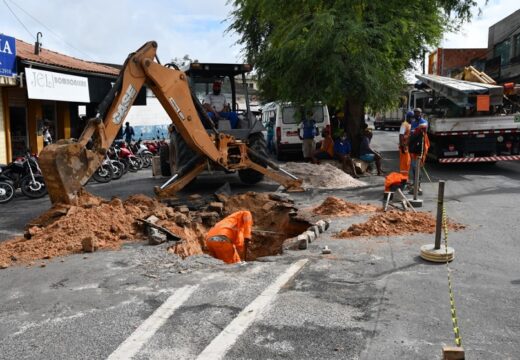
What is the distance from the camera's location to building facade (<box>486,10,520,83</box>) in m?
31.0

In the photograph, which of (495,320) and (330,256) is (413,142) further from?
(495,320)

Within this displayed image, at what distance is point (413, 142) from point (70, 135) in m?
14.2

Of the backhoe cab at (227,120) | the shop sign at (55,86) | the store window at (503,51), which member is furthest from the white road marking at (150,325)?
the store window at (503,51)

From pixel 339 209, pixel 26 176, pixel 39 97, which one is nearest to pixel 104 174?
pixel 26 176

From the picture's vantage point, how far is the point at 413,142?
1061cm

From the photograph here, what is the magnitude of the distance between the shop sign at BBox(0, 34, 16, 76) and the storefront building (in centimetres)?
4

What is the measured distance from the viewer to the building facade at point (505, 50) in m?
31.0

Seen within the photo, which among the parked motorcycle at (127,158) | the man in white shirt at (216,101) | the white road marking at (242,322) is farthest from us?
the parked motorcycle at (127,158)

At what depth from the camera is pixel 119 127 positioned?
26.8ft

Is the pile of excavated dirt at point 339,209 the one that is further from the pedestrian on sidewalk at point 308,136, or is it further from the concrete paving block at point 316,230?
the pedestrian on sidewalk at point 308,136

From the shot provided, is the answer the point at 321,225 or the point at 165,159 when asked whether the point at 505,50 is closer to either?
the point at 165,159

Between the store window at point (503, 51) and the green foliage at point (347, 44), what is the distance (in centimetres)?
2082

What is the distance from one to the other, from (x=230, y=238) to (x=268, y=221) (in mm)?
2050

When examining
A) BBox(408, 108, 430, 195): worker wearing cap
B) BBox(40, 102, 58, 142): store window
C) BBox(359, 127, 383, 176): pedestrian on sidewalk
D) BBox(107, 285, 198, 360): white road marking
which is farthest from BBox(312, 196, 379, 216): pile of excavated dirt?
BBox(40, 102, 58, 142): store window
